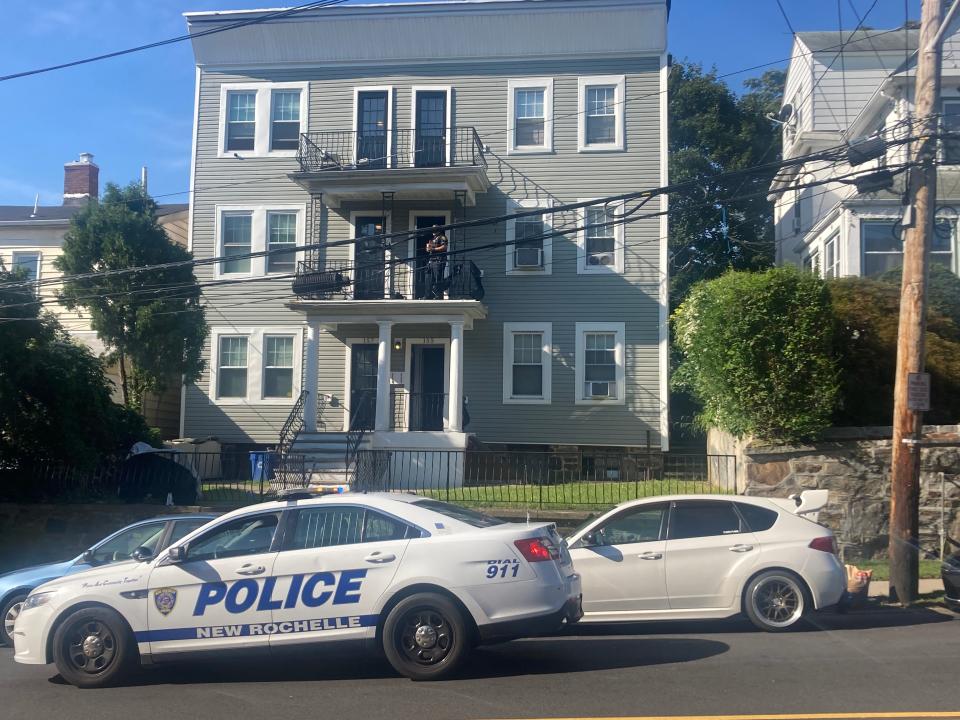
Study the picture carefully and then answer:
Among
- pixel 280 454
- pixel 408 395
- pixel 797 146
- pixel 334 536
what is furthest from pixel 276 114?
pixel 334 536

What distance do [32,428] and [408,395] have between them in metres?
9.88

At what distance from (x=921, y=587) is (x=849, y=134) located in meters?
14.9

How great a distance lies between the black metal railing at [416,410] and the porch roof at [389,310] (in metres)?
2.28

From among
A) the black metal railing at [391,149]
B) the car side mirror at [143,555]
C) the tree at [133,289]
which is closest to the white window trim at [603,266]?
the black metal railing at [391,149]

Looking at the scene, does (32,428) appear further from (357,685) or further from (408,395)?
(357,685)

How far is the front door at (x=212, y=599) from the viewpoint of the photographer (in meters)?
7.96

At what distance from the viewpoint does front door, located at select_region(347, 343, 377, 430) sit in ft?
81.2

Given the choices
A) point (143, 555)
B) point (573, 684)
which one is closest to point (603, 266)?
point (143, 555)

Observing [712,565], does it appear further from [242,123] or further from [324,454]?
[242,123]

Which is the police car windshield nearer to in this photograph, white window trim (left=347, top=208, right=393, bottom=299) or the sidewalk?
the sidewalk

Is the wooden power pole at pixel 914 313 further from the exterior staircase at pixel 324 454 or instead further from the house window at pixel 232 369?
the house window at pixel 232 369

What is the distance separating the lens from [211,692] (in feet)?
25.5

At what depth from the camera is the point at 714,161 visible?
36031mm

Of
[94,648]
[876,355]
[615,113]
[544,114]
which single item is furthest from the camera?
[544,114]
